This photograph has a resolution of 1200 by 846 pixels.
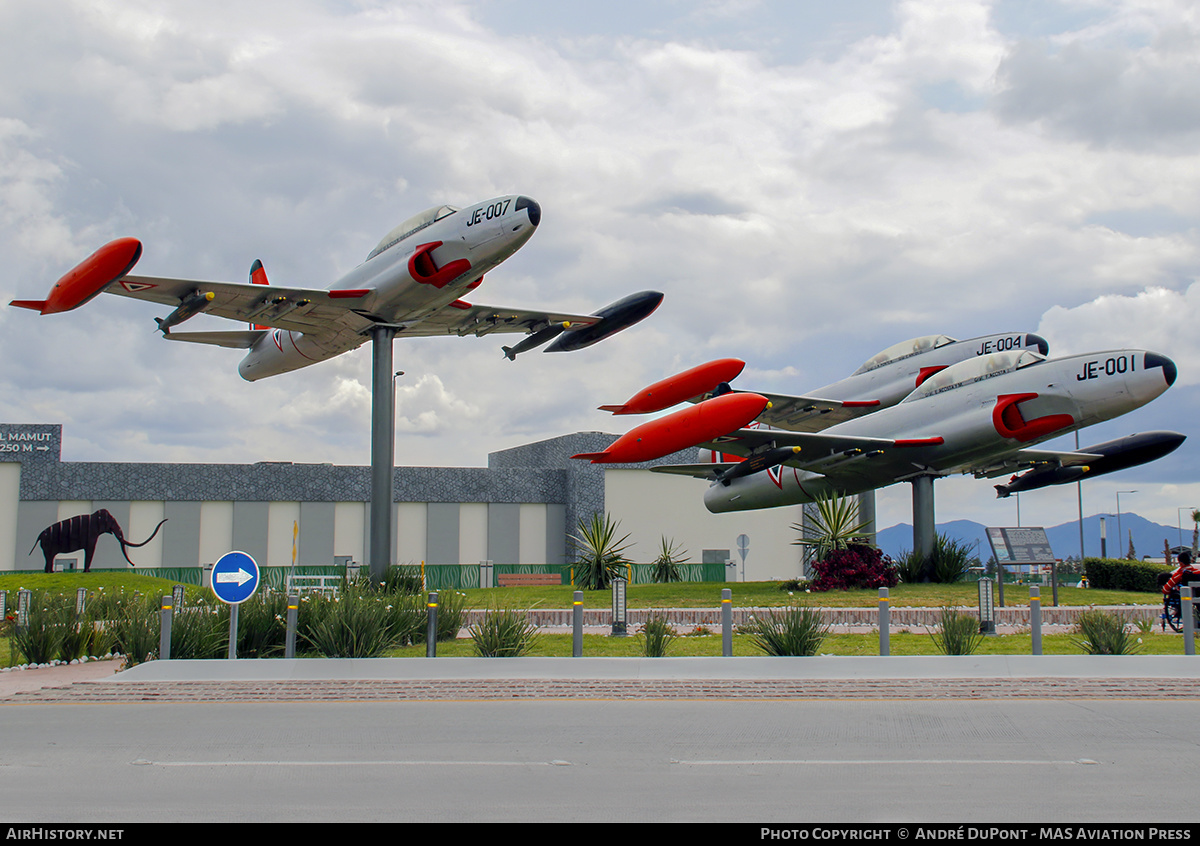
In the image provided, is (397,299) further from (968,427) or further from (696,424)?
(968,427)

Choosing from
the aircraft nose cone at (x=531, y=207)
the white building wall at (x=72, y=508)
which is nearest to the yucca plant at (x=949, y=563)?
the aircraft nose cone at (x=531, y=207)

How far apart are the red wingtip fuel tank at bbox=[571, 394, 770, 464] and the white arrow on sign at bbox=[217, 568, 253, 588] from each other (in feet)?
22.2

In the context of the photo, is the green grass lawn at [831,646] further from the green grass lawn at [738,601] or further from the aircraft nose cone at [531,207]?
the aircraft nose cone at [531,207]

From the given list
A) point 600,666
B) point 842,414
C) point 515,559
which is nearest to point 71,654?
point 600,666

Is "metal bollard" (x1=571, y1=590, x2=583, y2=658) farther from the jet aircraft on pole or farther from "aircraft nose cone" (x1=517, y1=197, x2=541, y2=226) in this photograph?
"aircraft nose cone" (x1=517, y1=197, x2=541, y2=226)

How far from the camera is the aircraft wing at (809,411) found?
90.5 feet

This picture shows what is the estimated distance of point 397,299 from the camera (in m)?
22.1

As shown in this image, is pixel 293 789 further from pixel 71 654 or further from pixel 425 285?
pixel 425 285

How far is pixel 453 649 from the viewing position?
15.1m

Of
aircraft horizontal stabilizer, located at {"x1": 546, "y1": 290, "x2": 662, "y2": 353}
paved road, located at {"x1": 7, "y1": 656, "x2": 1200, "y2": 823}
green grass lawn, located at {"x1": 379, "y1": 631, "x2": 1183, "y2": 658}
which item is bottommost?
paved road, located at {"x1": 7, "y1": 656, "x2": 1200, "y2": 823}

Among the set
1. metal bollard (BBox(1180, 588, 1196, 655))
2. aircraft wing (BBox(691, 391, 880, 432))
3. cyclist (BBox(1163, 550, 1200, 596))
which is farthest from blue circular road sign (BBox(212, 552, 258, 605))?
aircraft wing (BBox(691, 391, 880, 432))

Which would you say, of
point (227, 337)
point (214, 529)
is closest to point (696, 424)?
point (227, 337)

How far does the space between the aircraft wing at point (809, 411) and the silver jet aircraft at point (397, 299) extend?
506 centimetres

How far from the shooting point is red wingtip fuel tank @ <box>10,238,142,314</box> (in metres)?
15.9
